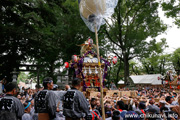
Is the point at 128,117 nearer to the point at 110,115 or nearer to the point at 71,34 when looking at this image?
the point at 110,115

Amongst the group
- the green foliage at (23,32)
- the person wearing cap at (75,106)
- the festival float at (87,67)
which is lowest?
the person wearing cap at (75,106)

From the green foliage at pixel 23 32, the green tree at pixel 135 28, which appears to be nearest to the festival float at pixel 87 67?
the green foliage at pixel 23 32

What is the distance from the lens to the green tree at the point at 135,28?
2283cm

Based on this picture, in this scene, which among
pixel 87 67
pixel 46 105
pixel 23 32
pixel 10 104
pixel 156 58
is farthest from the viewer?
pixel 156 58

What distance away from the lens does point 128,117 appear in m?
4.33

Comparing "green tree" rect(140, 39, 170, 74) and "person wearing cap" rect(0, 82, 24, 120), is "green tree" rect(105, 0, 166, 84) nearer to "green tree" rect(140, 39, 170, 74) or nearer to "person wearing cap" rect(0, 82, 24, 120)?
"green tree" rect(140, 39, 170, 74)

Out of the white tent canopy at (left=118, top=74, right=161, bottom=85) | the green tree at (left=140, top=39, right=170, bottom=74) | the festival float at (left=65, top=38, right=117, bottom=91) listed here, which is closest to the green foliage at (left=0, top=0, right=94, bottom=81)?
the festival float at (left=65, top=38, right=117, bottom=91)

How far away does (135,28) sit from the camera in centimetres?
2655

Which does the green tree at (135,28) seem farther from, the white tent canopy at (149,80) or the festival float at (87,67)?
the white tent canopy at (149,80)

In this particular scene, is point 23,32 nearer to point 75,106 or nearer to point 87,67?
point 87,67

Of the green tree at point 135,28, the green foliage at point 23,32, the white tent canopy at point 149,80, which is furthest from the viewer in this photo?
the white tent canopy at point 149,80

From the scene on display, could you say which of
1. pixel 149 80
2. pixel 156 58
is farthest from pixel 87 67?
pixel 149 80

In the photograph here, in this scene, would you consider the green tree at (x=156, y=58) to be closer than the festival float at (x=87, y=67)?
No

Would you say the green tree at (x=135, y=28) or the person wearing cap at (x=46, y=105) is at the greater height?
the green tree at (x=135, y=28)
